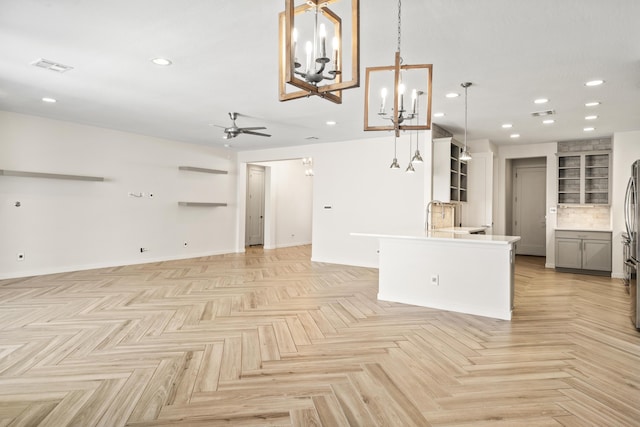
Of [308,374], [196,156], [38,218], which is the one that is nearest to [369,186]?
[196,156]

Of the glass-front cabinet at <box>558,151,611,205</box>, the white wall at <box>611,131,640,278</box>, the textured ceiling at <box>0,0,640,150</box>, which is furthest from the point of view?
the glass-front cabinet at <box>558,151,611,205</box>

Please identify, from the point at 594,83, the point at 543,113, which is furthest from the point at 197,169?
the point at 594,83

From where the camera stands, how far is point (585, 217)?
7.49 m

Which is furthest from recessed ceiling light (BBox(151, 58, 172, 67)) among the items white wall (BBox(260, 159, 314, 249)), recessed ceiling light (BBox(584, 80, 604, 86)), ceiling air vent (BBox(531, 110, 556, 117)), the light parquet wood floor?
white wall (BBox(260, 159, 314, 249))

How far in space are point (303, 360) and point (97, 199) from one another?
19.1 feet

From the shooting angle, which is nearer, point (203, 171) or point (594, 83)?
point (594, 83)

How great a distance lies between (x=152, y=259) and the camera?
7711mm

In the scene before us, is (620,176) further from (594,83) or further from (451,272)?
(451,272)

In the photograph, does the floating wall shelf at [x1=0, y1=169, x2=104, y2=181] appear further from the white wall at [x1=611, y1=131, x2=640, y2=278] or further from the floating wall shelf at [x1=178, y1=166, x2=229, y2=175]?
the white wall at [x1=611, y1=131, x2=640, y2=278]

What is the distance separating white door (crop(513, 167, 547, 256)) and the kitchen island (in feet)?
19.1

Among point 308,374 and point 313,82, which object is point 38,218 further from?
point 313,82

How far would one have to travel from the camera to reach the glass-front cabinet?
7176 millimetres

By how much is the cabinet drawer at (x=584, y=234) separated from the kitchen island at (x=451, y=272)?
3.66m

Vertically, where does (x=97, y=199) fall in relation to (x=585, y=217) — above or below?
above
